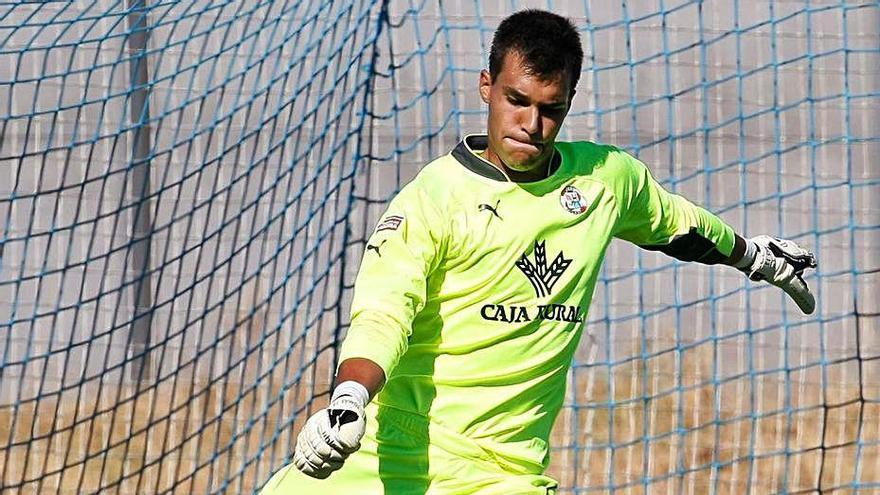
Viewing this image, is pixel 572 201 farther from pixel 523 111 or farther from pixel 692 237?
pixel 692 237

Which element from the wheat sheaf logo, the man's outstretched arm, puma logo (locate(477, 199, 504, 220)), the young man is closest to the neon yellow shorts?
the young man

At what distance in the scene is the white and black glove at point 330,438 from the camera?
2.91 meters

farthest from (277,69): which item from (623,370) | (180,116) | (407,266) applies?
(407,266)

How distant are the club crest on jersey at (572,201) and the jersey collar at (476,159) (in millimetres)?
66

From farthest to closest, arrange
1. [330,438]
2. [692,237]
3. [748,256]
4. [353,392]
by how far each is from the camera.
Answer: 1. [748,256]
2. [692,237]
3. [353,392]
4. [330,438]

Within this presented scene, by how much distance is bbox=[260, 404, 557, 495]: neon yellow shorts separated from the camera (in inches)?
136

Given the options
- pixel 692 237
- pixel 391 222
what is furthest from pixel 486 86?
pixel 692 237

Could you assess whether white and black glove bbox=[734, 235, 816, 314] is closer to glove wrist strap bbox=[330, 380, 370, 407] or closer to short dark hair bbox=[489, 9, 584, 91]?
short dark hair bbox=[489, 9, 584, 91]

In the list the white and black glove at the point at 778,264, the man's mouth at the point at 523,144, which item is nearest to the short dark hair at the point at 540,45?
the man's mouth at the point at 523,144

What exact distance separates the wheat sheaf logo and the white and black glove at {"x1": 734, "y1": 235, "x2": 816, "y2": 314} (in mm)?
892

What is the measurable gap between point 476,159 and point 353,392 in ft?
2.73

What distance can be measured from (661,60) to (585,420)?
1.68 metres

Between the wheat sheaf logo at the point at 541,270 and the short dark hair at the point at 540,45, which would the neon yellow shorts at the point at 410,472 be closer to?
the wheat sheaf logo at the point at 541,270

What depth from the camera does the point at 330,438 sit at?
2900mm
